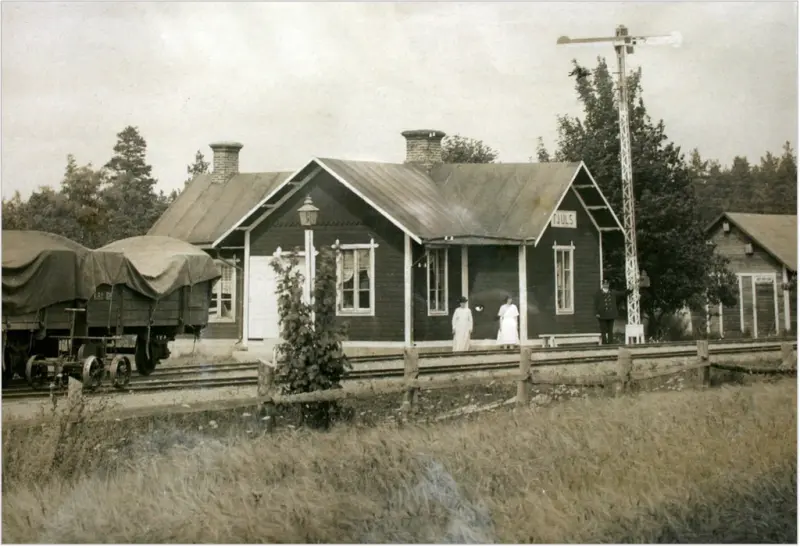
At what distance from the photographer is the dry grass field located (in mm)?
8484

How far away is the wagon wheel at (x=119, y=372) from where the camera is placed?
13.3m

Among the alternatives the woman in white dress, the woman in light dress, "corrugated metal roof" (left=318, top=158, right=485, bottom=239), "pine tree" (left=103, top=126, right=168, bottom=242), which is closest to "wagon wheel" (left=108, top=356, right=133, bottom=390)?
"pine tree" (left=103, top=126, right=168, bottom=242)

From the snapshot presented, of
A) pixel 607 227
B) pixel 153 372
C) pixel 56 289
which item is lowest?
pixel 153 372

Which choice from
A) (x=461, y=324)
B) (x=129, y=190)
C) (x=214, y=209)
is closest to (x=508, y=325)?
(x=461, y=324)

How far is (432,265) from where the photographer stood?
58.1ft

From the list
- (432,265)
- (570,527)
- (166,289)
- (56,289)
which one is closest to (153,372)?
(166,289)

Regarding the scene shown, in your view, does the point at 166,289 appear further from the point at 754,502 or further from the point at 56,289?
the point at 754,502

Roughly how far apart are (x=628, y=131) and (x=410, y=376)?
19.2ft

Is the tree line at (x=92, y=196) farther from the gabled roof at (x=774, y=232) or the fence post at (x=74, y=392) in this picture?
the gabled roof at (x=774, y=232)

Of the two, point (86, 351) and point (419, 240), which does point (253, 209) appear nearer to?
point (419, 240)

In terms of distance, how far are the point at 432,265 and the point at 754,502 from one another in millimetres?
9472

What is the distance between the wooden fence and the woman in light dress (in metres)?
1.60

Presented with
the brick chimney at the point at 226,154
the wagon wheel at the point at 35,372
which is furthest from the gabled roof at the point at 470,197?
the wagon wheel at the point at 35,372

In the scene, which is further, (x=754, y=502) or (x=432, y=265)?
(x=432, y=265)
